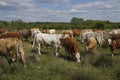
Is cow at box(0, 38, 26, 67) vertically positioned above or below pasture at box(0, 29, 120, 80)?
above

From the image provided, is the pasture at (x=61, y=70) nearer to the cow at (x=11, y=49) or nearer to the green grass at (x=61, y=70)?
the green grass at (x=61, y=70)

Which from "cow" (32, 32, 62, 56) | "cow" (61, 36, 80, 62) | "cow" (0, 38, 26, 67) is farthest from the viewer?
"cow" (32, 32, 62, 56)

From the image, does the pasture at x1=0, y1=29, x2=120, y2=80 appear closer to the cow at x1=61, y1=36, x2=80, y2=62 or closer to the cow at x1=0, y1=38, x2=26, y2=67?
the cow at x1=0, y1=38, x2=26, y2=67

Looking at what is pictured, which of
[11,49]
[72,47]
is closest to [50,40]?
[72,47]

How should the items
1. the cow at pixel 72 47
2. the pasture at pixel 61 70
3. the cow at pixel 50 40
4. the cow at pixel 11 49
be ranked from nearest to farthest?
the pasture at pixel 61 70 < the cow at pixel 11 49 < the cow at pixel 72 47 < the cow at pixel 50 40

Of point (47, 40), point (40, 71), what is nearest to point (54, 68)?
point (40, 71)

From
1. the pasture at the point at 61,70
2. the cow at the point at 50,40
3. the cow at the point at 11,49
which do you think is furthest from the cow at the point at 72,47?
the cow at the point at 11,49

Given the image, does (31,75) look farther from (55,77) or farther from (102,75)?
(102,75)

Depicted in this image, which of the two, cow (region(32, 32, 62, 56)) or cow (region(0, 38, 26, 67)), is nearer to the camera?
cow (region(0, 38, 26, 67))

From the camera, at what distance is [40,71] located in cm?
1264

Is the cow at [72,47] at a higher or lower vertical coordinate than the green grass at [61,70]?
higher

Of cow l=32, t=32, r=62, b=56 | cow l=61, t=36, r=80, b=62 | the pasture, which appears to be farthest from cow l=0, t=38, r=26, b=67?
cow l=32, t=32, r=62, b=56

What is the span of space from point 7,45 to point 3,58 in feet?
3.88

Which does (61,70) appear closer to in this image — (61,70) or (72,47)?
(61,70)
